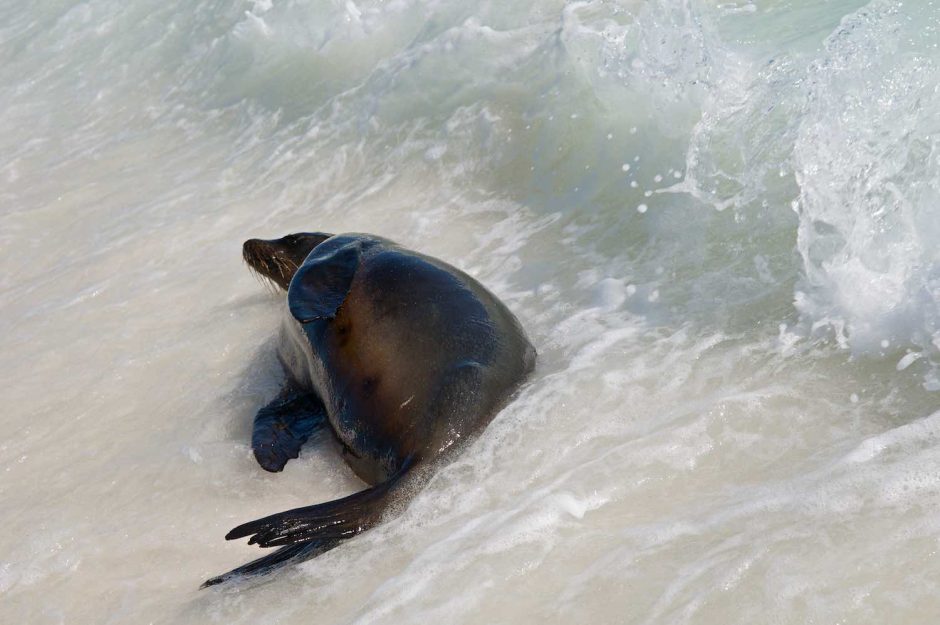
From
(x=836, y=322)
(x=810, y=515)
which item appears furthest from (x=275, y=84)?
(x=810, y=515)

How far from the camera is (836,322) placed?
4.02m

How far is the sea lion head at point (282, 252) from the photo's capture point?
5.64 meters

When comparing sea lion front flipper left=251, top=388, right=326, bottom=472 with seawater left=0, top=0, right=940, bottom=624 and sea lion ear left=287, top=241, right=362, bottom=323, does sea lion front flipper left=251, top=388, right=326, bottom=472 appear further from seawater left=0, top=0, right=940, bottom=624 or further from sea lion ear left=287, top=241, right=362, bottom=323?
sea lion ear left=287, top=241, right=362, bottom=323

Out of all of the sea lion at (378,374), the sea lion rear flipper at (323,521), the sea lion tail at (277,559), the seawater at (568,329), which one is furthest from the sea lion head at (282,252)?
the sea lion tail at (277,559)

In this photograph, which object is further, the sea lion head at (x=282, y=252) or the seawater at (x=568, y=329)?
the sea lion head at (x=282, y=252)

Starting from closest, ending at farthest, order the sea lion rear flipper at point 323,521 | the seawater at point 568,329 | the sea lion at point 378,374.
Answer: the seawater at point 568,329 < the sea lion rear flipper at point 323,521 < the sea lion at point 378,374

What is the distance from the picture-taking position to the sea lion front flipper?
13.9ft

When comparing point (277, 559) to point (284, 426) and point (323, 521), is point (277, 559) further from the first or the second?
point (284, 426)

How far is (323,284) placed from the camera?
4.62m

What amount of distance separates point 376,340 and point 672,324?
121 centimetres

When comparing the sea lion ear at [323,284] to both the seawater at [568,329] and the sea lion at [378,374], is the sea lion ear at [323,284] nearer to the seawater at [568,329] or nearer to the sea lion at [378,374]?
the sea lion at [378,374]

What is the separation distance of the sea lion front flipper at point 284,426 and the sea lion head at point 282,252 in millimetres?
1006

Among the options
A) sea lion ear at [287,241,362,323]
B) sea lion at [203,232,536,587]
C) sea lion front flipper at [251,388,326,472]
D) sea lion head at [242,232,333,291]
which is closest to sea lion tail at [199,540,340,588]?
sea lion at [203,232,536,587]

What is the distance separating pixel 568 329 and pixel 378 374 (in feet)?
2.90
